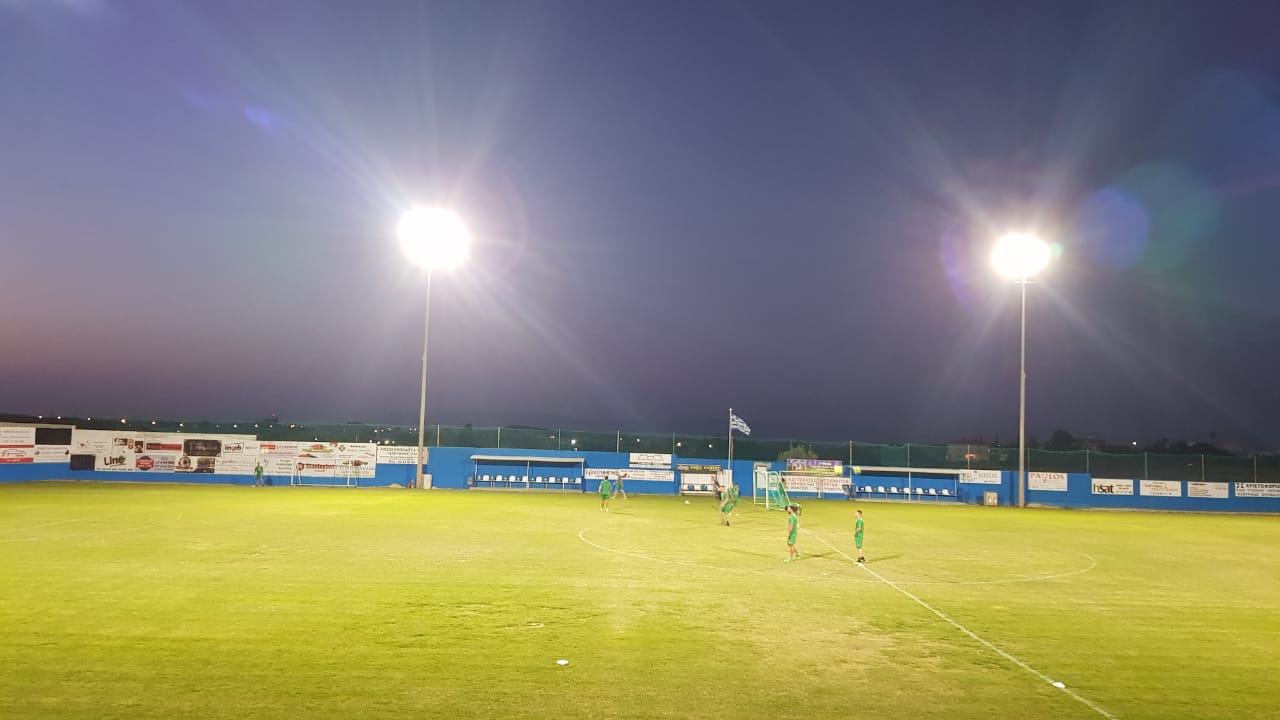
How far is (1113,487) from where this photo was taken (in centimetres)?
4834

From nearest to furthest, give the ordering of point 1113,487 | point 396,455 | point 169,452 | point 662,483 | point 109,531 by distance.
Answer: point 109,531
point 169,452
point 1113,487
point 396,455
point 662,483

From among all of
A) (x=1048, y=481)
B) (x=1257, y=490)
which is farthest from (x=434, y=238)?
(x=1257, y=490)

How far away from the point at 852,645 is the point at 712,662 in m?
2.57

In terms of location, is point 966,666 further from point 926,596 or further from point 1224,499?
point 1224,499

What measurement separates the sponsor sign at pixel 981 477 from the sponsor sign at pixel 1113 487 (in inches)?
242

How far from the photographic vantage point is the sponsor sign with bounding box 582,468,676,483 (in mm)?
A: 50062

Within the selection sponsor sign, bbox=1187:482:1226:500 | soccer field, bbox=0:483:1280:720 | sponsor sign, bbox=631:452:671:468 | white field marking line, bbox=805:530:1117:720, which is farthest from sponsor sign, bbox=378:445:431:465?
sponsor sign, bbox=1187:482:1226:500

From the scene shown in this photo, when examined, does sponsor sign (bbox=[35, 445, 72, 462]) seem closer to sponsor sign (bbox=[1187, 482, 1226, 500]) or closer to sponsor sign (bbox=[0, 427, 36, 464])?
sponsor sign (bbox=[0, 427, 36, 464])

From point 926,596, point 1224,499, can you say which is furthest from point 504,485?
point 1224,499

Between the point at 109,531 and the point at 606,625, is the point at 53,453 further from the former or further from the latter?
the point at 606,625

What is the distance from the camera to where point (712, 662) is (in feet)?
33.1

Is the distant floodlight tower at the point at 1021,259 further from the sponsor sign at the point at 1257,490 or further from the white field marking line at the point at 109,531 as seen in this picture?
the white field marking line at the point at 109,531

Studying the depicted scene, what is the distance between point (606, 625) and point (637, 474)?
38.5 meters

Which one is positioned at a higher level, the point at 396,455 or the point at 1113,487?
the point at 396,455
